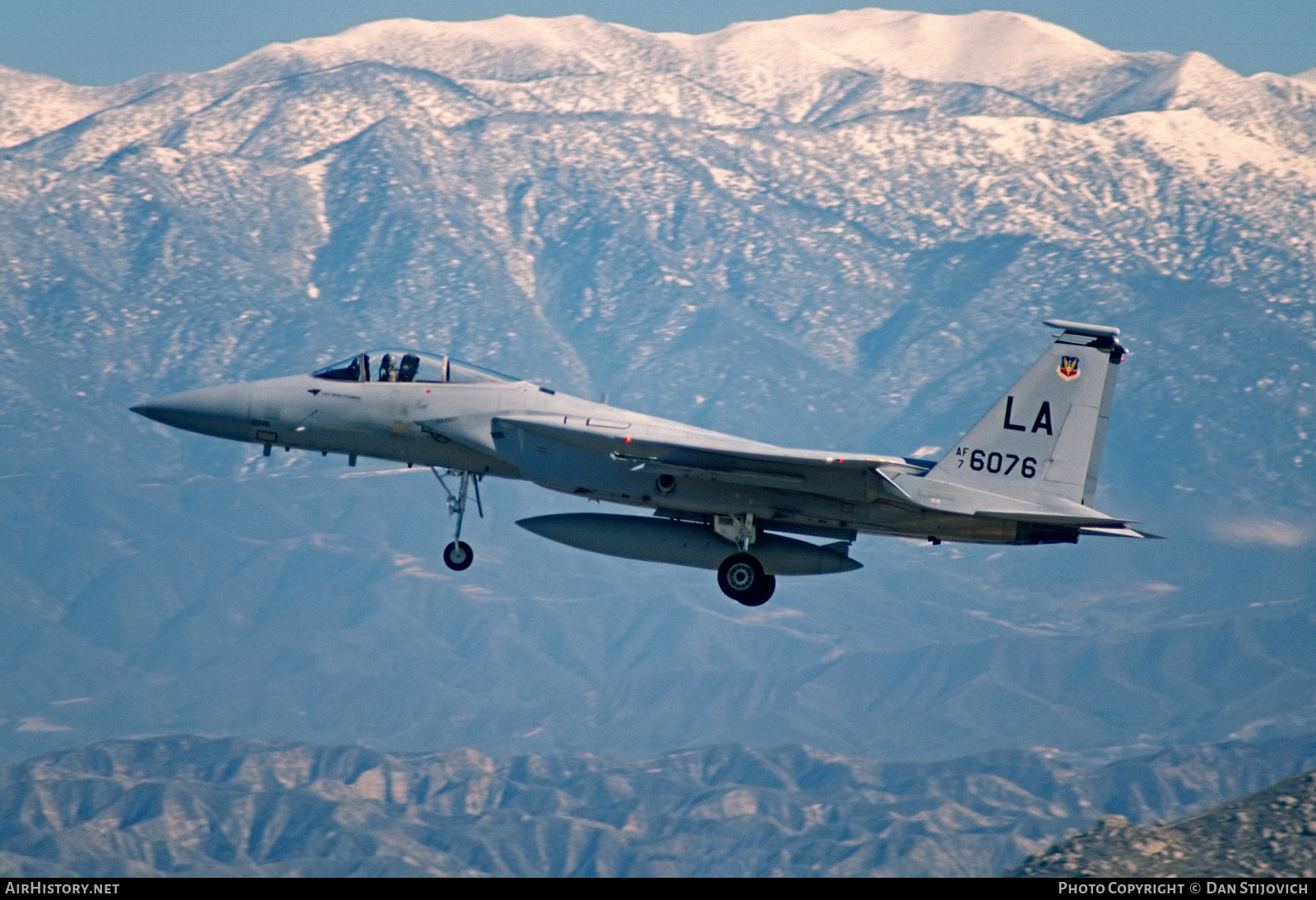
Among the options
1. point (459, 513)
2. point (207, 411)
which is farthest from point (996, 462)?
point (207, 411)

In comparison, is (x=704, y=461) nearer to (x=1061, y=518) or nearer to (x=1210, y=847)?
(x=1061, y=518)

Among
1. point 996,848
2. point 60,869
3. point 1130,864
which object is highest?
point 996,848

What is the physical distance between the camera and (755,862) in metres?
194

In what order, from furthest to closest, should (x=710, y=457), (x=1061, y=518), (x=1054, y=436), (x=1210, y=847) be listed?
(x=1210, y=847) → (x=1054, y=436) → (x=710, y=457) → (x=1061, y=518)

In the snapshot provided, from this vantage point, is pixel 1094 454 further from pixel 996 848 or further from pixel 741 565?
pixel 996 848

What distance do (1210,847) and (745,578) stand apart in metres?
57.5

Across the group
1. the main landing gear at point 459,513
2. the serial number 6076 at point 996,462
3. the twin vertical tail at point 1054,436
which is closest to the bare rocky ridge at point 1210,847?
Result: the twin vertical tail at point 1054,436

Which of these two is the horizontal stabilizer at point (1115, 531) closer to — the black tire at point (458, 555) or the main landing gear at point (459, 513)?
the main landing gear at point (459, 513)

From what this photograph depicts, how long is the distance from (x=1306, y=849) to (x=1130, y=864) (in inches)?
300

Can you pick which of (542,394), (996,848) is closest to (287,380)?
(542,394)

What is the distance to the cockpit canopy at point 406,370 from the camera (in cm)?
2756

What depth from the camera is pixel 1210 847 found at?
76.5 m

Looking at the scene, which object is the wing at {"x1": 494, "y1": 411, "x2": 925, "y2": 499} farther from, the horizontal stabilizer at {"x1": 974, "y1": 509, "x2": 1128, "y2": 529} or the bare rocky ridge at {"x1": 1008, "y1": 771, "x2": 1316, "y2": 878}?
the bare rocky ridge at {"x1": 1008, "y1": 771, "x2": 1316, "y2": 878}

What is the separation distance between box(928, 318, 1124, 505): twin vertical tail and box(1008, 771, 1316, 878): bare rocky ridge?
49.2 meters
